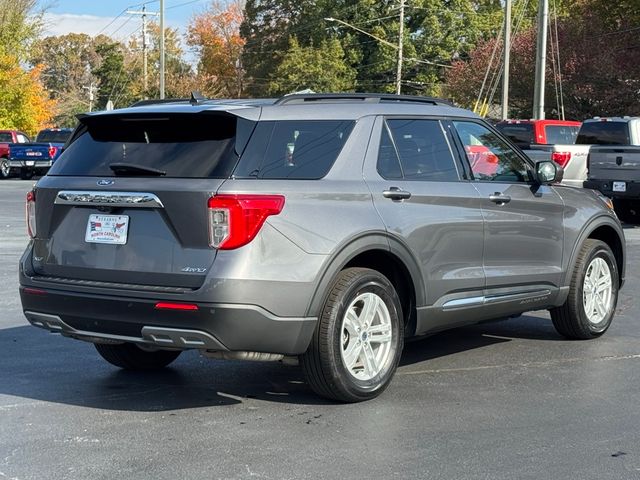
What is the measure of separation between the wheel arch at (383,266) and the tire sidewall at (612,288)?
2.02 m

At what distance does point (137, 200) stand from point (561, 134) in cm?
1797

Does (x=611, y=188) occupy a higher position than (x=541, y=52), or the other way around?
(x=541, y=52)

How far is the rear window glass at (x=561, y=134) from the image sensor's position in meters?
21.9

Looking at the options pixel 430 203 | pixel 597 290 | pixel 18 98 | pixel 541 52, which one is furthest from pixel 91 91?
pixel 430 203

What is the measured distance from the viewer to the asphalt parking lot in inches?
190

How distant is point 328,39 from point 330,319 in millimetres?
64427

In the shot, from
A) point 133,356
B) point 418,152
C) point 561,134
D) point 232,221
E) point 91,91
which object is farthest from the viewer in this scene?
point 91,91

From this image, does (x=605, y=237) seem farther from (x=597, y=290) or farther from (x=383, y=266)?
(x=383, y=266)

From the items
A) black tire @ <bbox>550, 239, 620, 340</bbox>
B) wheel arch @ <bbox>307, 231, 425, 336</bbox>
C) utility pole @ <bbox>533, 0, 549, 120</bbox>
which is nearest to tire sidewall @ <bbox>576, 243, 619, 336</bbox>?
black tire @ <bbox>550, 239, 620, 340</bbox>

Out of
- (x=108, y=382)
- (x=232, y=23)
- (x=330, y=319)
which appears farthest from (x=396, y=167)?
(x=232, y=23)

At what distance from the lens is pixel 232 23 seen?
260 feet

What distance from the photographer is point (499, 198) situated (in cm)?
695

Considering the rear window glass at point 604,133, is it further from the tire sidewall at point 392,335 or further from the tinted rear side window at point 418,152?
the tire sidewall at point 392,335

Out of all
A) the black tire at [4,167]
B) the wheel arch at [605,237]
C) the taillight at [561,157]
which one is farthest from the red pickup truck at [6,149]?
the wheel arch at [605,237]
